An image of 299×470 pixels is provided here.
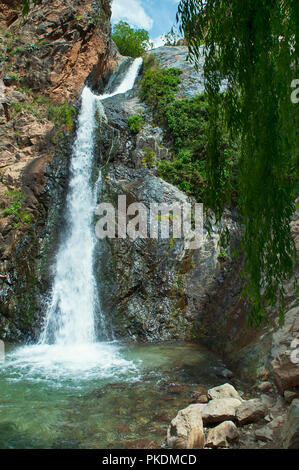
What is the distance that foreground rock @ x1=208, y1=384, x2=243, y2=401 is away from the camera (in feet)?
16.2

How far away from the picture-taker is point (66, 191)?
36.7 feet

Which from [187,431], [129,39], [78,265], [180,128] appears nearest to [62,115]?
[180,128]

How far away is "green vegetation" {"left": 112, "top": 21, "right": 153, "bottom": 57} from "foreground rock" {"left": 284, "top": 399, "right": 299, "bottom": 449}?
27.2 metres

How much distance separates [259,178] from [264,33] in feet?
4.36

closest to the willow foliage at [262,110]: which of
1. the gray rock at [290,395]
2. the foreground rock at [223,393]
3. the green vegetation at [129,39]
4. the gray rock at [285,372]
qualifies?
the gray rock at [285,372]

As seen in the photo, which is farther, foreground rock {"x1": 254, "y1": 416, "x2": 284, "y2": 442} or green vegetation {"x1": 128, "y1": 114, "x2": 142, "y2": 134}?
green vegetation {"x1": 128, "y1": 114, "x2": 142, "y2": 134}

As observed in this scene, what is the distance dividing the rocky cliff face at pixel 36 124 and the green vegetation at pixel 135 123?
7.33 ft

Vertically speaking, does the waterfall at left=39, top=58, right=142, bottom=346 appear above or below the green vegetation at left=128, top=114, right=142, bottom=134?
below

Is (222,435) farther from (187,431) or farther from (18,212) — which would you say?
(18,212)

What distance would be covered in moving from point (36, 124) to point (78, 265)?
6.29m

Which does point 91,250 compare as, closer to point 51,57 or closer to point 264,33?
point 264,33

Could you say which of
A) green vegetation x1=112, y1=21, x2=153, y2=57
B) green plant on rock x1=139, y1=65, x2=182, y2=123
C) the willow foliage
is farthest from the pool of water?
green vegetation x1=112, y1=21, x2=153, y2=57

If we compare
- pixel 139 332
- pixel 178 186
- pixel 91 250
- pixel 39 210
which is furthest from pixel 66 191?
pixel 139 332

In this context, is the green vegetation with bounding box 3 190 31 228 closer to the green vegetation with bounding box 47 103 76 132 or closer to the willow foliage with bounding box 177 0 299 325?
the green vegetation with bounding box 47 103 76 132
